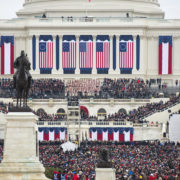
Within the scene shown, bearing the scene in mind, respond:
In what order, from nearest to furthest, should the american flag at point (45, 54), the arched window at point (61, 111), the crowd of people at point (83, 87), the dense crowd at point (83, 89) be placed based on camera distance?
the arched window at point (61, 111), the dense crowd at point (83, 89), the crowd of people at point (83, 87), the american flag at point (45, 54)

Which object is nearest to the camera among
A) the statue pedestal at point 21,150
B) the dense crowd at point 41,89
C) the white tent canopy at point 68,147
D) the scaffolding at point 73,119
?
the statue pedestal at point 21,150

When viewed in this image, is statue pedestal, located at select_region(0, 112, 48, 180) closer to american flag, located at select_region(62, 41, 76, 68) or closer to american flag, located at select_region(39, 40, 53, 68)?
american flag, located at select_region(62, 41, 76, 68)

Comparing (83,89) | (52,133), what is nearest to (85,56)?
(83,89)

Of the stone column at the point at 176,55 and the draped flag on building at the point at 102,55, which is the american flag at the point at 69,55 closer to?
the draped flag on building at the point at 102,55

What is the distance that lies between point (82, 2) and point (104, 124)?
50.0 meters

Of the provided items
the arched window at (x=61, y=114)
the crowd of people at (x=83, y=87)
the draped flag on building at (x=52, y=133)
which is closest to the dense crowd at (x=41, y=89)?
the crowd of people at (x=83, y=87)

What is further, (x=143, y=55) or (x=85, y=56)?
(x=143, y=55)

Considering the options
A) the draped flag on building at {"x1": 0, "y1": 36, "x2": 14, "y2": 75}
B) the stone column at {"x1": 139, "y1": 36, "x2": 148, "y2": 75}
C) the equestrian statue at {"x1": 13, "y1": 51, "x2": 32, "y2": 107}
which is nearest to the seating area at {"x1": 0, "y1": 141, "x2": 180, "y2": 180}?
the equestrian statue at {"x1": 13, "y1": 51, "x2": 32, "y2": 107}

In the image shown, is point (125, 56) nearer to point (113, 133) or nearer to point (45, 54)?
point (45, 54)

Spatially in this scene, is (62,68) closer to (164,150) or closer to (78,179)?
(164,150)

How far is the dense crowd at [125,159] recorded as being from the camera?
80625 mm

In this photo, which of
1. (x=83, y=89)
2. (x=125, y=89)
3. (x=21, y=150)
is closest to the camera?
(x=21, y=150)

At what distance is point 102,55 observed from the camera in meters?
180

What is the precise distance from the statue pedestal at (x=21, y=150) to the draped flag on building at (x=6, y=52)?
418 feet
